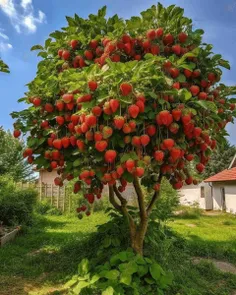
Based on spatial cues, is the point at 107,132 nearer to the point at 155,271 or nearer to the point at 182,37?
the point at 182,37

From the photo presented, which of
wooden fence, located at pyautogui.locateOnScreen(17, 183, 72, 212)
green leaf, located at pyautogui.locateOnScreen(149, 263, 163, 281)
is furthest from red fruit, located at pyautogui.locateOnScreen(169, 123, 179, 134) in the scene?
wooden fence, located at pyautogui.locateOnScreen(17, 183, 72, 212)

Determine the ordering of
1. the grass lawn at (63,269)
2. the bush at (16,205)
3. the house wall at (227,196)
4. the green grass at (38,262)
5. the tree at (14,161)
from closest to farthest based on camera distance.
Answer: the grass lawn at (63,269), the green grass at (38,262), the bush at (16,205), the house wall at (227,196), the tree at (14,161)

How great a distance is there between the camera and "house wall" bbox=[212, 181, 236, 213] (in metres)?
19.6

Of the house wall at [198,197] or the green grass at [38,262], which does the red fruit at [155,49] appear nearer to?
the green grass at [38,262]

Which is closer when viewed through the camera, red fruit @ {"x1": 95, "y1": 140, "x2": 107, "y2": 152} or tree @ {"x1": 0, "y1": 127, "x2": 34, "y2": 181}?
red fruit @ {"x1": 95, "y1": 140, "x2": 107, "y2": 152}

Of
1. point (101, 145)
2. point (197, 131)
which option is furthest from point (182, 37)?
point (101, 145)

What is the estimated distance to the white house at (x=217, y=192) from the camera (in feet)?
65.3

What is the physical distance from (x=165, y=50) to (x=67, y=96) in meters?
1.50

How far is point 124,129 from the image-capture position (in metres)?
3.02

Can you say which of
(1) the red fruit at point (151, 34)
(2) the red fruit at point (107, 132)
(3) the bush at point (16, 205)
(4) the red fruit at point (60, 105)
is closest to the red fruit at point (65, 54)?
(4) the red fruit at point (60, 105)

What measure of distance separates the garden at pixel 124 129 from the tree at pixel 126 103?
0.04 ft

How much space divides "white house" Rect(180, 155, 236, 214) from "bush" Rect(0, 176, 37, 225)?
11.5 metres

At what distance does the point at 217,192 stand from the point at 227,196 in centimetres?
198

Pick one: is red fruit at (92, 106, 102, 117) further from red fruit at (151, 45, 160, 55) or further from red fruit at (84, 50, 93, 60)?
red fruit at (84, 50, 93, 60)
